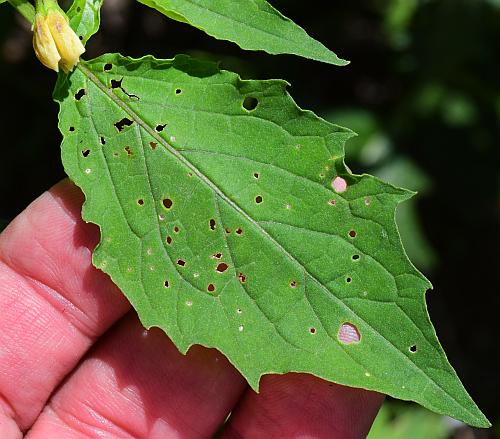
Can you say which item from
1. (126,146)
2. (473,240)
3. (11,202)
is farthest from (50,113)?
(473,240)

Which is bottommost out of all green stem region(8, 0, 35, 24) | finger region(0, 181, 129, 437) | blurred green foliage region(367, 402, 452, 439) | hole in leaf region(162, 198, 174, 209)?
blurred green foliage region(367, 402, 452, 439)

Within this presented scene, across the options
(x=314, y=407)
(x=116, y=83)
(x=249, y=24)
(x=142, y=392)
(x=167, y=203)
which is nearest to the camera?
(x=249, y=24)

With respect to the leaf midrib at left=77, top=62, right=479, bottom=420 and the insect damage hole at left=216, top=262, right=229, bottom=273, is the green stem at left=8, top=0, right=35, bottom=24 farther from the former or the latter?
the insect damage hole at left=216, top=262, right=229, bottom=273

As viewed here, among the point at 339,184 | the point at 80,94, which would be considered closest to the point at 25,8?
the point at 80,94

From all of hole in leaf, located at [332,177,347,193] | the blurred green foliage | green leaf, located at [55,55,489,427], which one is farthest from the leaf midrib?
the blurred green foliage

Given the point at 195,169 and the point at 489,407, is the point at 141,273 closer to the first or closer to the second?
the point at 195,169

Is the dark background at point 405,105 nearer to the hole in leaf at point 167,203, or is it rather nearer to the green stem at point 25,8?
the green stem at point 25,8

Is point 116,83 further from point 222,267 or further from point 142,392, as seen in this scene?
point 142,392
